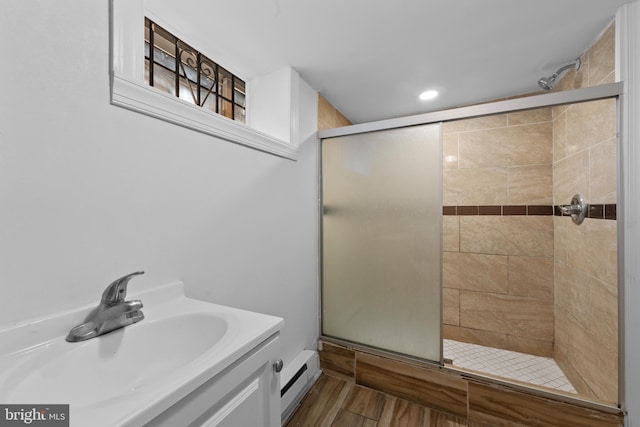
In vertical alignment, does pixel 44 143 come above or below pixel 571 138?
below

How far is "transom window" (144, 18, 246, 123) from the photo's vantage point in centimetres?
119

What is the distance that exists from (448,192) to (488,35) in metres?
1.21

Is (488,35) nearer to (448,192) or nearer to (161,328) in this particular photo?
(448,192)

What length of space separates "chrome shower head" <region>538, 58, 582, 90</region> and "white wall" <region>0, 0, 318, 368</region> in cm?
193

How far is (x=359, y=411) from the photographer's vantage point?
1440 millimetres

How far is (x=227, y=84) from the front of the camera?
158 centimetres

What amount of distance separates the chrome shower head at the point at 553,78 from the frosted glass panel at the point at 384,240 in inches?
33.3

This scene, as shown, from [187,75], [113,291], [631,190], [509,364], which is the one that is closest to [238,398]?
[113,291]

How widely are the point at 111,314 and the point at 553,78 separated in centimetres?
247

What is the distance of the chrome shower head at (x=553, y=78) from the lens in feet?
4.97

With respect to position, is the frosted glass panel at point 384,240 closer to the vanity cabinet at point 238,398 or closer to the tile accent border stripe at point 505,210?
the tile accent border stripe at point 505,210

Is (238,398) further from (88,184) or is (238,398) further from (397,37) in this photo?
(397,37)

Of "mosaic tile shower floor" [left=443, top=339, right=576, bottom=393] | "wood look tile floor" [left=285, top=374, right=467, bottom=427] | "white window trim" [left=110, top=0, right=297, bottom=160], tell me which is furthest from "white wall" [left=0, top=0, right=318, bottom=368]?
"mosaic tile shower floor" [left=443, top=339, right=576, bottom=393]

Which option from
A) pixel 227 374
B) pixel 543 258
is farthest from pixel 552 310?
pixel 227 374
